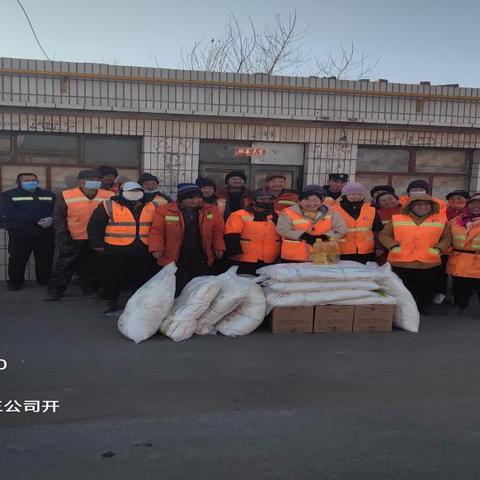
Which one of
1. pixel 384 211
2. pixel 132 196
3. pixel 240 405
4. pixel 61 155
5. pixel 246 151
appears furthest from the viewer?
pixel 246 151

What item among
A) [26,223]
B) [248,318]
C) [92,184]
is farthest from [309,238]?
[26,223]

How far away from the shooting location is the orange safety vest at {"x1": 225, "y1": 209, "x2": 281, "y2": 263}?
643 centimetres

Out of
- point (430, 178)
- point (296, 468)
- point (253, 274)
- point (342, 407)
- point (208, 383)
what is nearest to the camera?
point (296, 468)

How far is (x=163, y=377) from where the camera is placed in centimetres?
454

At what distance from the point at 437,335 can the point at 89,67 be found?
5784mm

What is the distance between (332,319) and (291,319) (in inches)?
18.2

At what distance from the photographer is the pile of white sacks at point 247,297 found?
5441 millimetres

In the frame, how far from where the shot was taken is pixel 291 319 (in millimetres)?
5844

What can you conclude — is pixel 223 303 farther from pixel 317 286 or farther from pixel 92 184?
pixel 92 184

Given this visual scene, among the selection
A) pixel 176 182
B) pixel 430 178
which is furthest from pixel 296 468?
pixel 430 178

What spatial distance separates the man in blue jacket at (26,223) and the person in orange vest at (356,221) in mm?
3877

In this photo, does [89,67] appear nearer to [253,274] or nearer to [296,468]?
[253,274]

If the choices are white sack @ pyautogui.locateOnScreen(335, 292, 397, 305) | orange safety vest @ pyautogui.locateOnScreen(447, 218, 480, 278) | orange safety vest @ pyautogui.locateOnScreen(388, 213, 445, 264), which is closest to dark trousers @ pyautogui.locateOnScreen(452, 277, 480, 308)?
orange safety vest @ pyautogui.locateOnScreen(447, 218, 480, 278)

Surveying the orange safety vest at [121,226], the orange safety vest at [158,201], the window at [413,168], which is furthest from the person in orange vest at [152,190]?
the window at [413,168]
